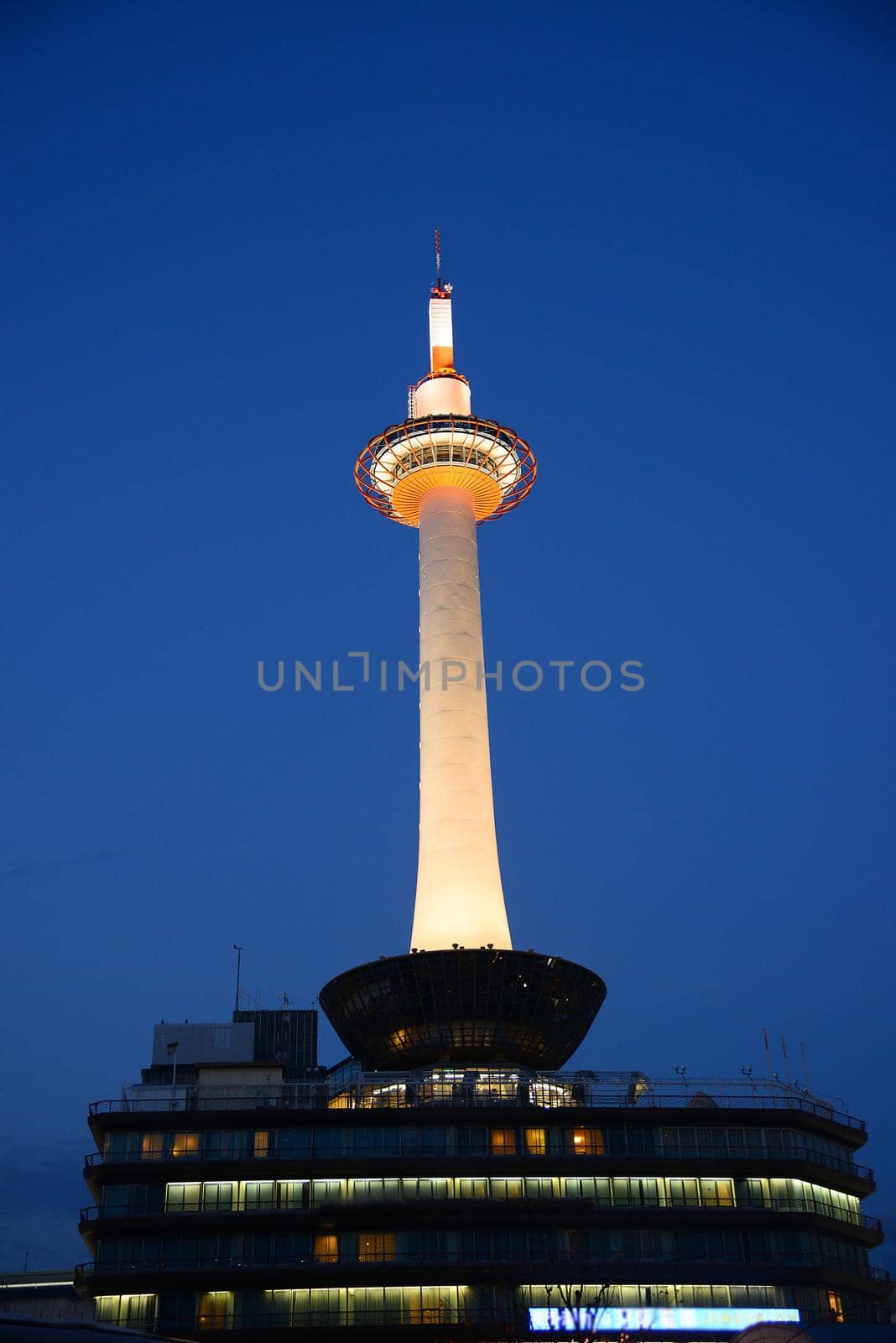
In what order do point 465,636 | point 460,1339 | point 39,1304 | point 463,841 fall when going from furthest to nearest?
1. point 39,1304
2. point 465,636
3. point 463,841
4. point 460,1339

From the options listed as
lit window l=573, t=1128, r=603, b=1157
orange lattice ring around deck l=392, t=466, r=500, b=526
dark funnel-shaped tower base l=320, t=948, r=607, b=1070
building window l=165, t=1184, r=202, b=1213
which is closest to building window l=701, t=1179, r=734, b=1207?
lit window l=573, t=1128, r=603, b=1157

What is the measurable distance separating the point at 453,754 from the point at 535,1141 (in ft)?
109

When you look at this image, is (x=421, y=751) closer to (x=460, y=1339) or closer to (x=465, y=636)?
(x=465, y=636)

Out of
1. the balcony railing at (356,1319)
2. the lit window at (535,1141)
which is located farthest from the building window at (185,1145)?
the lit window at (535,1141)

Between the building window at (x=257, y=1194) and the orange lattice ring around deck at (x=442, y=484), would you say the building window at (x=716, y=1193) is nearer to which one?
the building window at (x=257, y=1194)

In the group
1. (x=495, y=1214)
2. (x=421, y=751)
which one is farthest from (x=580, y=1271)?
(x=421, y=751)

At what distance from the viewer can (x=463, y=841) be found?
120 m

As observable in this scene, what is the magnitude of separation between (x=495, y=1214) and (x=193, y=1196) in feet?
64.6

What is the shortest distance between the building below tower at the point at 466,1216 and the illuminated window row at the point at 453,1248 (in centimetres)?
12

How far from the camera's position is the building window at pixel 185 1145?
10119cm

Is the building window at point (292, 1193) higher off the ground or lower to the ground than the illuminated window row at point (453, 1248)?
higher

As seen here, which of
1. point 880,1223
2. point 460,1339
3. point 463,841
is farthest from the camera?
point 463,841

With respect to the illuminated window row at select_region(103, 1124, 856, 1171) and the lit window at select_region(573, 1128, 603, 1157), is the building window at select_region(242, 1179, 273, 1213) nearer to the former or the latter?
the illuminated window row at select_region(103, 1124, 856, 1171)

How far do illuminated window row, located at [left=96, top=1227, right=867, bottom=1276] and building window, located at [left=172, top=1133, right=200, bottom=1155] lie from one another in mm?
5477
